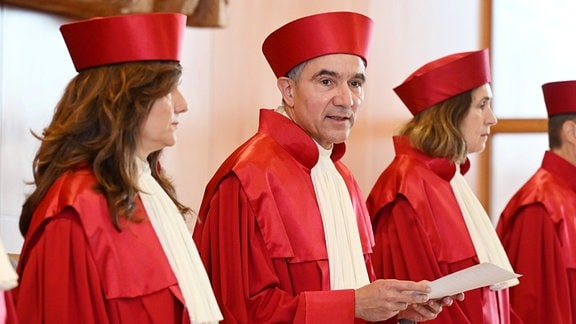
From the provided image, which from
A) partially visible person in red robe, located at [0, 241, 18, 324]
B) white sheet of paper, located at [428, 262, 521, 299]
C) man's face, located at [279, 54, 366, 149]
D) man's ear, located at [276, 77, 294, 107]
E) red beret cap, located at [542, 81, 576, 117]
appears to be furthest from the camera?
red beret cap, located at [542, 81, 576, 117]

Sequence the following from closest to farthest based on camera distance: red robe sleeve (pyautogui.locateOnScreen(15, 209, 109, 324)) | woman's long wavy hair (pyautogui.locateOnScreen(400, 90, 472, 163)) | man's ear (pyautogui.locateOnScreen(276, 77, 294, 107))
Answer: red robe sleeve (pyautogui.locateOnScreen(15, 209, 109, 324)) → man's ear (pyautogui.locateOnScreen(276, 77, 294, 107)) → woman's long wavy hair (pyautogui.locateOnScreen(400, 90, 472, 163))

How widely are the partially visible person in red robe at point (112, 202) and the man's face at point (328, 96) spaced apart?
75 centimetres

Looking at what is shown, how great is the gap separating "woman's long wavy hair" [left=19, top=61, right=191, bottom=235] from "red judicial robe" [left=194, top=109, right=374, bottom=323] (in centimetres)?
63

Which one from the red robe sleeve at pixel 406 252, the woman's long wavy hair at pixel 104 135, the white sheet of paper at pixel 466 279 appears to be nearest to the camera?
the woman's long wavy hair at pixel 104 135

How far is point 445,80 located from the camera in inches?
202

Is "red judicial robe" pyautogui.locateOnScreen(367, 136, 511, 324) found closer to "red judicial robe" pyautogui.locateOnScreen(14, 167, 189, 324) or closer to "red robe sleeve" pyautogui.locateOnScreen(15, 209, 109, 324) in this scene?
"red judicial robe" pyautogui.locateOnScreen(14, 167, 189, 324)

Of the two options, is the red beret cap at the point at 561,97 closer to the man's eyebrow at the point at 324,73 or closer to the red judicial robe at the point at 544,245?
the red judicial robe at the point at 544,245

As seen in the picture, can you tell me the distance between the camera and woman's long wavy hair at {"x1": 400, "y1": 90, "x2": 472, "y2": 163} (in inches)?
198

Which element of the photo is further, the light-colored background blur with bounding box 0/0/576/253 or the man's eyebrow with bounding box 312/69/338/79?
the light-colored background blur with bounding box 0/0/576/253

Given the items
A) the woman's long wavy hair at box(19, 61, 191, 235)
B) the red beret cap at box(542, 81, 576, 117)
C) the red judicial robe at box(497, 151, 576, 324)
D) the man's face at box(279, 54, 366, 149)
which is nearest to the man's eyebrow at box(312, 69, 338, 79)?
the man's face at box(279, 54, 366, 149)

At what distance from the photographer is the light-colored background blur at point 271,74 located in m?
4.19

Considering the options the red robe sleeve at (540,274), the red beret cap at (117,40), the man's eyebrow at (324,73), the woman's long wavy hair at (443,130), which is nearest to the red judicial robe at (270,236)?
the man's eyebrow at (324,73)

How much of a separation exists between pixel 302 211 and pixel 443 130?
128 cm

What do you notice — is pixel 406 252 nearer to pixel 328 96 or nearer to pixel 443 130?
pixel 443 130
